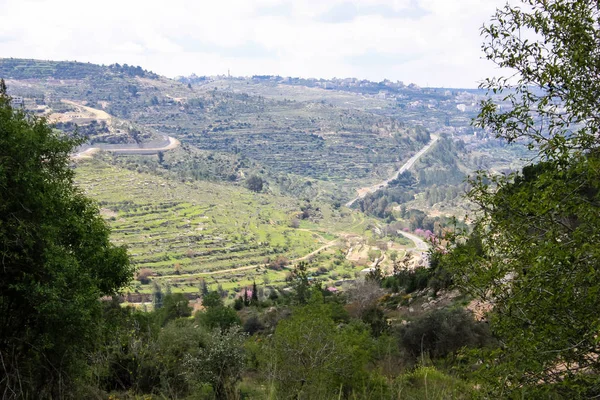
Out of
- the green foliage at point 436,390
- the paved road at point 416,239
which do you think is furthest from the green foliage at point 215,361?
the paved road at point 416,239

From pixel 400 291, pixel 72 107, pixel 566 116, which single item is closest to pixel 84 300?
pixel 566 116

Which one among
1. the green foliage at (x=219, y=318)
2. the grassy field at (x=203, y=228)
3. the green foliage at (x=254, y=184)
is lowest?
the grassy field at (x=203, y=228)

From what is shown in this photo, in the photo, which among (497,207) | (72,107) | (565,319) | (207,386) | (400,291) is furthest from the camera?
(72,107)

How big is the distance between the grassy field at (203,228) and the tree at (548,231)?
220 feet

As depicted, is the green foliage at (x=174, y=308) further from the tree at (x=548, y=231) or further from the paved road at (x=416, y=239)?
the paved road at (x=416, y=239)

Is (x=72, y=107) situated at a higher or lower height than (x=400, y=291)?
higher

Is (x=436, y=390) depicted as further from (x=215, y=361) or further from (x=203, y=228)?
(x=203, y=228)

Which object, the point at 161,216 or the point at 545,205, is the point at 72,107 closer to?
the point at 161,216

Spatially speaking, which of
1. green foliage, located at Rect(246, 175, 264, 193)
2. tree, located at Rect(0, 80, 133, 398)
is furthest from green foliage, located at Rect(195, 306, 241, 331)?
green foliage, located at Rect(246, 175, 264, 193)

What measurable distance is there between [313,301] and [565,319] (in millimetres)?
17019

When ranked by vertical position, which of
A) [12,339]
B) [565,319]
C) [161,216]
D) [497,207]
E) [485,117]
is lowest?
[161,216]

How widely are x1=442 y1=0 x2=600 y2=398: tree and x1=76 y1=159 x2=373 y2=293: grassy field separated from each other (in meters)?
Answer: 67.0

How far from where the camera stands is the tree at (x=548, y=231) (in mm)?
5145

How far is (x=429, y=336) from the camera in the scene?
17.7 meters
